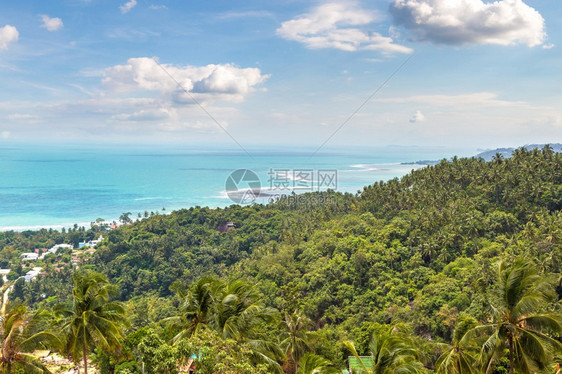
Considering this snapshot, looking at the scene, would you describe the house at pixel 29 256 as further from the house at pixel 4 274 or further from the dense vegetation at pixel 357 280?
the house at pixel 4 274

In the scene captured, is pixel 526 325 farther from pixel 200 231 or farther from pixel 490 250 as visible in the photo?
pixel 200 231

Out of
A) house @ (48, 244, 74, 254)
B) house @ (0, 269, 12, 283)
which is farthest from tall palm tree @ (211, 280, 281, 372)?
house @ (48, 244, 74, 254)

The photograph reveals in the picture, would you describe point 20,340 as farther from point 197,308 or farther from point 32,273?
point 32,273

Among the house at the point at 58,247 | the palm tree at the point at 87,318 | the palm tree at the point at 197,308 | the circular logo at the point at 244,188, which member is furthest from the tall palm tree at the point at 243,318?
the circular logo at the point at 244,188

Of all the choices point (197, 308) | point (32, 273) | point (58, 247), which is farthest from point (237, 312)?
point (58, 247)

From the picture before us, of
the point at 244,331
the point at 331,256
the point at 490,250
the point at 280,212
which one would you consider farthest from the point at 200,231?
the point at 244,331

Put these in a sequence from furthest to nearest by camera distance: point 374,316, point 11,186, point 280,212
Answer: point 11,186
point 280,212
point 374,316

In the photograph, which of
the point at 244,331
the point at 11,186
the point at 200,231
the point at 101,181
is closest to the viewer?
the point at 244,331

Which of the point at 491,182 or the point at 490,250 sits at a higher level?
the point at 491,182

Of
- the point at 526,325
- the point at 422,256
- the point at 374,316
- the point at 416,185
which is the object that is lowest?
the point at 374,316
